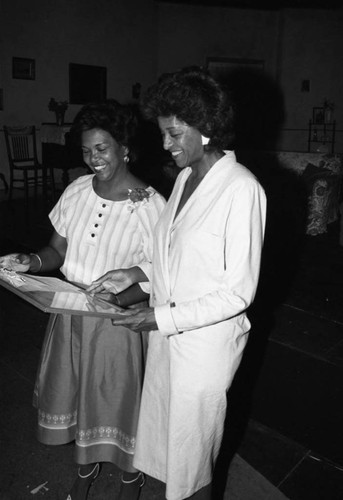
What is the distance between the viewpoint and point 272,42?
10586mm

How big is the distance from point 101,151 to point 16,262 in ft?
1.69

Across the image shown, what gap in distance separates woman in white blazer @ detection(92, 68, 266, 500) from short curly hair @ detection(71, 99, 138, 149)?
0.27m

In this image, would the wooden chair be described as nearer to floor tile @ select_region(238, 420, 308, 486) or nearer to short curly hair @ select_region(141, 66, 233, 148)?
floor tile @ select_region(238, 420, 308, 486)

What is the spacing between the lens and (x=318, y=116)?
10.7m

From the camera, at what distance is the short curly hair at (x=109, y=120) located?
170 centimetres

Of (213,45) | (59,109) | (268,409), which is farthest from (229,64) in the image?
(268,409)

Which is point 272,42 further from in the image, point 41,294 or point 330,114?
point 41,294

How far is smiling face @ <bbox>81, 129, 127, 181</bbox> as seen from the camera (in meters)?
1.71

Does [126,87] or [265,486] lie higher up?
[126,87]

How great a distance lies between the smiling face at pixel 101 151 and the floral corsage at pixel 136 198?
0.36 feet

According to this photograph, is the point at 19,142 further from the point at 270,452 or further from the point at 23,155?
the point at 270,452

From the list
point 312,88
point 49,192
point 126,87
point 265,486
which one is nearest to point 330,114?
point 312,88

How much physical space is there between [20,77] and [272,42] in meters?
5.51

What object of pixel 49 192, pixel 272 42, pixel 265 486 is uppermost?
pixel 272 42
